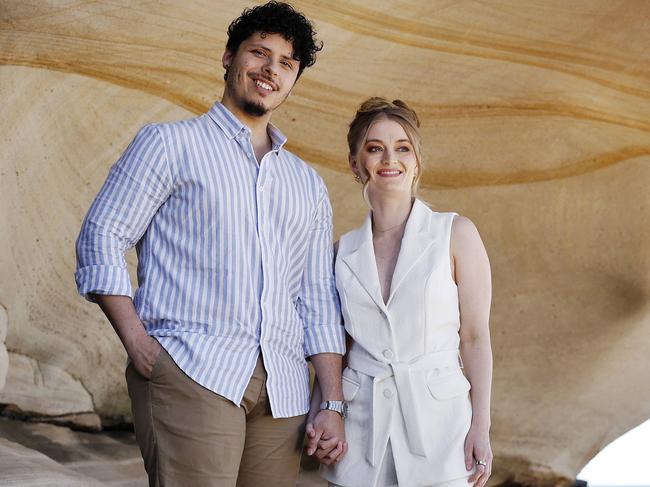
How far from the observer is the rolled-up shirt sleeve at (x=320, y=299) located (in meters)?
2.06

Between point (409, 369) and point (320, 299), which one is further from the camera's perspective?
point (320, 299)

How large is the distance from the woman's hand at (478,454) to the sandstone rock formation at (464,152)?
155 centimetres

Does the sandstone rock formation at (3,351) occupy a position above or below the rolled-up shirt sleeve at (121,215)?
below

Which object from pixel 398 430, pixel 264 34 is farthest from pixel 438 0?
pixel 398 430

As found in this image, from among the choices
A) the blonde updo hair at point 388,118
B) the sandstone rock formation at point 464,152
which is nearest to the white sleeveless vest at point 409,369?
the blonde updo hair at point 388,118

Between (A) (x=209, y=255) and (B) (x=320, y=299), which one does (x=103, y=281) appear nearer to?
(A) (x=209, y=255)

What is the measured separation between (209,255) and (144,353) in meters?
0.23

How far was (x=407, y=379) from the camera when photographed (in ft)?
6.35

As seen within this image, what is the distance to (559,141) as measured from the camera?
10.8 ft

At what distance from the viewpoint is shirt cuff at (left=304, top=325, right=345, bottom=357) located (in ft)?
6.72

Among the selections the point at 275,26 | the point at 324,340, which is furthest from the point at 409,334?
the point at 275,26

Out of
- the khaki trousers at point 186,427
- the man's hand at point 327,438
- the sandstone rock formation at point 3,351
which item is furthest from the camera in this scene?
the sandstone rock formation at point 3,351

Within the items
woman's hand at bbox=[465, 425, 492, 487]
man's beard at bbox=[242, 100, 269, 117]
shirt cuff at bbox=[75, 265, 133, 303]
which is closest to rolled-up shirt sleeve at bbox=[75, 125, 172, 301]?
shirt cuff at bbox=[75, 265, 133, 303]

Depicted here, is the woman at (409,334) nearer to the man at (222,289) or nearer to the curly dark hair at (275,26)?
the man at (222,289)
